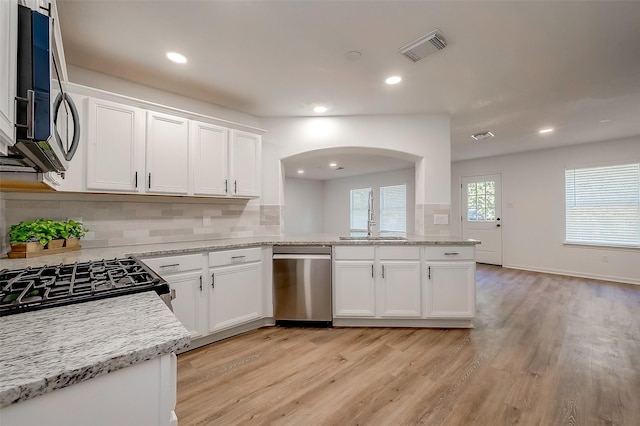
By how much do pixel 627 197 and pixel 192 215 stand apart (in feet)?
22.0

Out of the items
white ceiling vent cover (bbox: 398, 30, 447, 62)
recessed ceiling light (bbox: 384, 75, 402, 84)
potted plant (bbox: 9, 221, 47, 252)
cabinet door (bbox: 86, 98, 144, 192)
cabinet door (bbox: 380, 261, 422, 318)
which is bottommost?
cabinet door (bbox: 380, 261, 422, 318)

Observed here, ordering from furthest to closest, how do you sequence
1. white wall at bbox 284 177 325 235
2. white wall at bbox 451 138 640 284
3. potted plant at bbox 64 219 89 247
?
white wall at bbox 284 177 325 235
white wall at bbox 451 138 640 284
potted plant at bbox 64 219 89 247

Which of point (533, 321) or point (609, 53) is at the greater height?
point (609, 53)

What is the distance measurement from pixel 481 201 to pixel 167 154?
6.42 m

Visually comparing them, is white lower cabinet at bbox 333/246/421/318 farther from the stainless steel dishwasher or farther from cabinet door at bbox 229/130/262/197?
cabinet door at bbox 229/130/262/197

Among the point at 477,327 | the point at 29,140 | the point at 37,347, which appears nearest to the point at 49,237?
the point at 29,140

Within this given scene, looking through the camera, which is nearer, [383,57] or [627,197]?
[383,57]

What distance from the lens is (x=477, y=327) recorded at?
2916 mm

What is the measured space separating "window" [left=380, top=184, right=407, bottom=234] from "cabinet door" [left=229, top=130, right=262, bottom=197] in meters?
4.92

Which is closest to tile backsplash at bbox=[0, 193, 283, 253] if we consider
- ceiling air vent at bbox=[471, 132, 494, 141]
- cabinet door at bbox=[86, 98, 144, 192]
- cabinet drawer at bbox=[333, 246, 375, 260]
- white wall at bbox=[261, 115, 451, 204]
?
cabinet door at bbox=[86, 98, 144, 192]

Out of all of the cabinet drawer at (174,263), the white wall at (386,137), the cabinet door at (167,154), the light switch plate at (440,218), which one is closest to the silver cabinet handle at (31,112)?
the cabinet drawer at (174,263)

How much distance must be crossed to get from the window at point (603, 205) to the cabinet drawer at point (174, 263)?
638 cm

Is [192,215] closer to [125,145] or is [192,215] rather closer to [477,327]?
[125,145]

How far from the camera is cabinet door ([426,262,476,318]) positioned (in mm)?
2838
